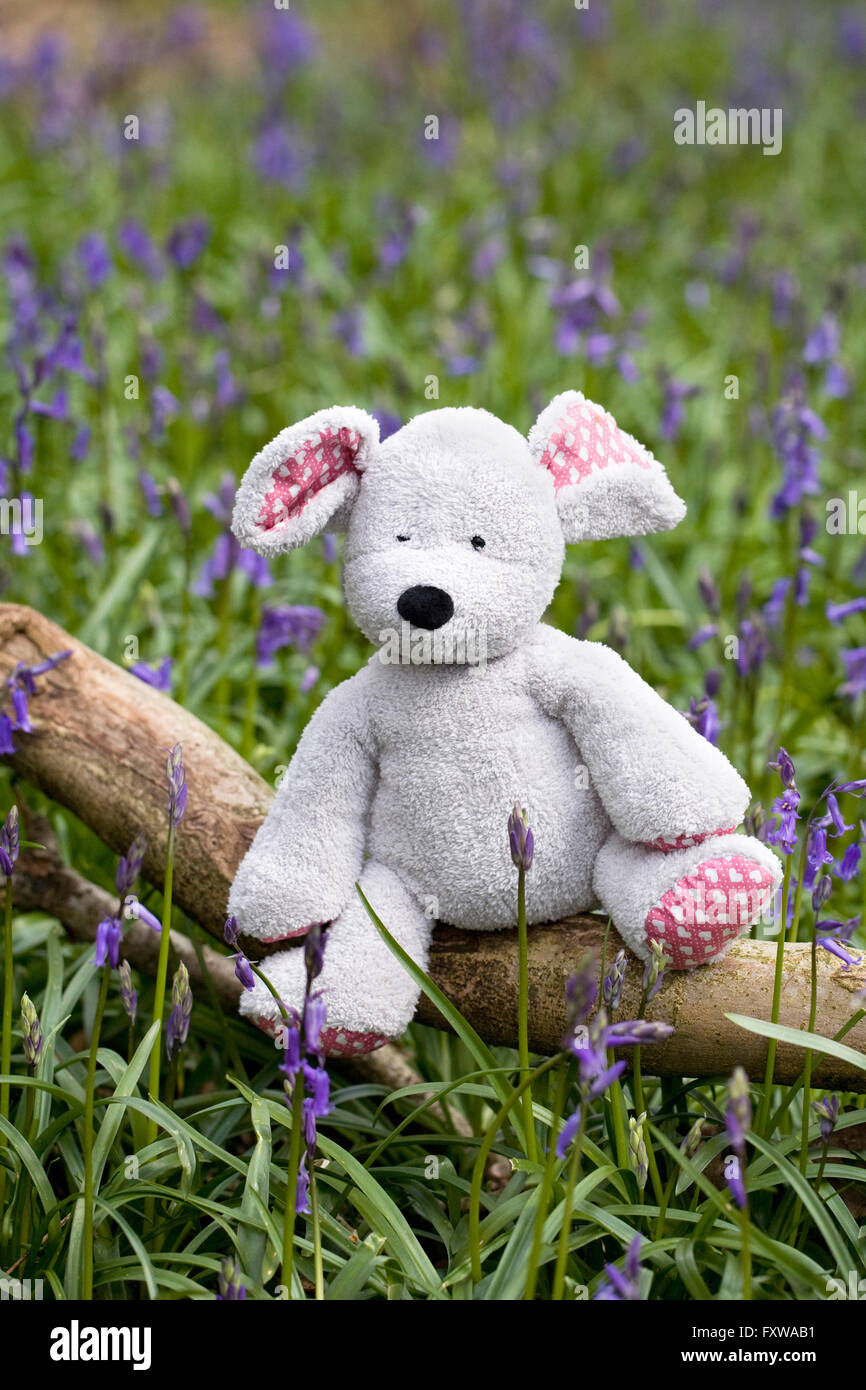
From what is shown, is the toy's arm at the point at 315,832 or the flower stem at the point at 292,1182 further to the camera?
the toy's arm at the point at 315,832

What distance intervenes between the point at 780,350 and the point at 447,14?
6476mm

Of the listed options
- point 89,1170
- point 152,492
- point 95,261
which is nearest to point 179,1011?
point 89,1170

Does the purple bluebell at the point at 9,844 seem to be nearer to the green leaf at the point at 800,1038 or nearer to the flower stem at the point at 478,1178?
the flower stem at the point at 478,1178

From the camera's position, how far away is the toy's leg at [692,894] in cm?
180

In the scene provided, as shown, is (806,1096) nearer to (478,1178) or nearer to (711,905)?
(711,905)

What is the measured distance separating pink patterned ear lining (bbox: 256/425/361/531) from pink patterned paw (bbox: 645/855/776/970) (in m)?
0.75

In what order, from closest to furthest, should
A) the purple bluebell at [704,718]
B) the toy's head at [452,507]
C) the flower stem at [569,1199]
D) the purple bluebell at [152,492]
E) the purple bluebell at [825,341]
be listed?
1. the flower stem at [569,1199]
2. the toy's head at [452,507]
3. the purple bluebell at [704,718]
4. the purple bluebell at [152,492]
5. the purple bluebell at [825,341]

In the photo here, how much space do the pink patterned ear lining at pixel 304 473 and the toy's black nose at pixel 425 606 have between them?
0.77 feet

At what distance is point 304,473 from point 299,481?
14mm

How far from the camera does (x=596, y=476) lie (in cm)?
195

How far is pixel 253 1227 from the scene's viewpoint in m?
1.87

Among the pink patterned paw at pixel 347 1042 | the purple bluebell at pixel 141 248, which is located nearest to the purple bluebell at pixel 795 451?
the pink patterned paw at pixel 347 1042

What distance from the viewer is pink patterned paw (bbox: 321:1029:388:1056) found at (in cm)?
192

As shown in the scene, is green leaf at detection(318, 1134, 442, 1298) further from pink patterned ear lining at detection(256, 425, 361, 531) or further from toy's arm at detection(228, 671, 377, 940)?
pink patterned ear lining at detection(256, 425, 361, 531)
